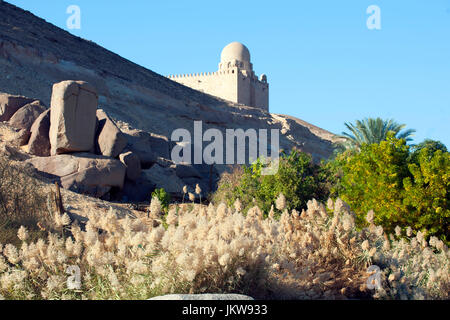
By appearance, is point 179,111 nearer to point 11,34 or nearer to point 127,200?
point 11,34

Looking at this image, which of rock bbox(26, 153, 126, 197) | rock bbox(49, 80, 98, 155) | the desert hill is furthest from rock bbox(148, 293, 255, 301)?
→ the desert hill

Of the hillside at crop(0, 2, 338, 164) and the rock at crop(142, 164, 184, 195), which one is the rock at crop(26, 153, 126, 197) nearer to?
the rock at crop(142, 164, 184, 195)

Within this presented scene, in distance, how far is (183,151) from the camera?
1917cm

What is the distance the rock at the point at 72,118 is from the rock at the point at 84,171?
1.21 ft

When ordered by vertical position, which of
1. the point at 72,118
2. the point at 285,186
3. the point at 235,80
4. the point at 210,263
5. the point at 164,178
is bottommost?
the point at 210,263

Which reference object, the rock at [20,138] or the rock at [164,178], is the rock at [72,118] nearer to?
the rock at [20,138]

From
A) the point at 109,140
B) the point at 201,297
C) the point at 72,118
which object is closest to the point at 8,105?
the point at 72,118

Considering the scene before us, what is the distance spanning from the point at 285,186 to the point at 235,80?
3738 centimetres

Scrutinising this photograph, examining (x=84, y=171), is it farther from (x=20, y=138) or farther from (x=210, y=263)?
(x=210, y=263)

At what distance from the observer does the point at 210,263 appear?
11.4 feet

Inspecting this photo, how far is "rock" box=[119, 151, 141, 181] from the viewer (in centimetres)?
1391
